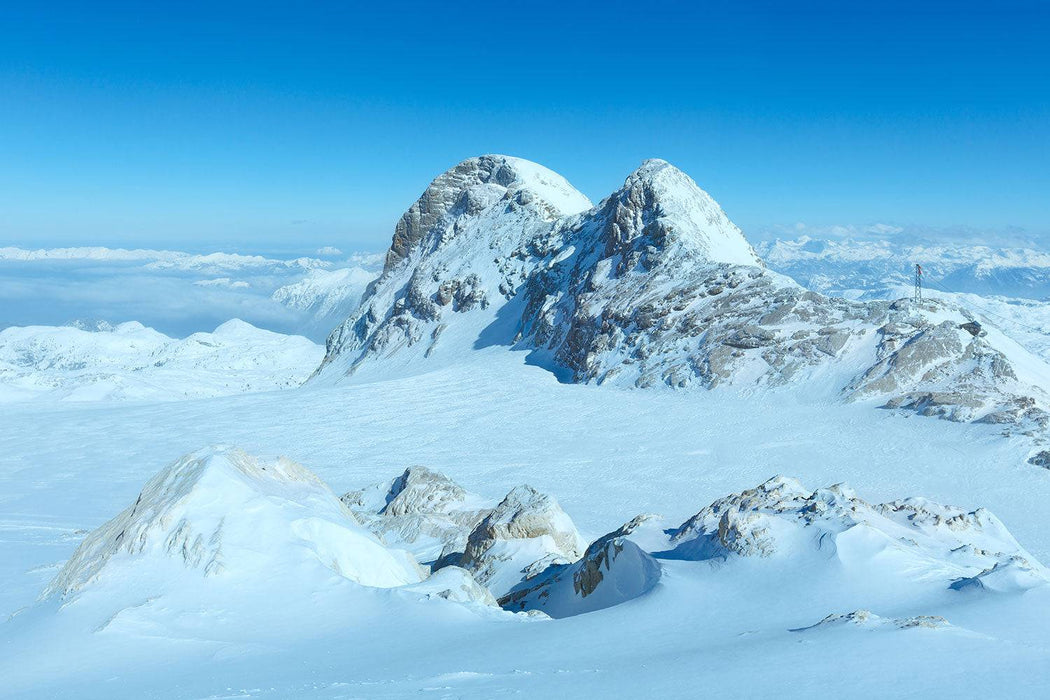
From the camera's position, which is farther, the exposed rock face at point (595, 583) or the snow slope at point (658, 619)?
the exposed rock face at point (595, 583)

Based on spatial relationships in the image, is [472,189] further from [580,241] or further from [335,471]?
[335,471]

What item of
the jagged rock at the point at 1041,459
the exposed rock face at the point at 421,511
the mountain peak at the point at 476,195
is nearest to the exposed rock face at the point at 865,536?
the exposed rock face at the point at 421,511

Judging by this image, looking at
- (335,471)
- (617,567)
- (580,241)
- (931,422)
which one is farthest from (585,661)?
(580,241)

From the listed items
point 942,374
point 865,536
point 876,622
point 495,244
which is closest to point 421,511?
point 865,536

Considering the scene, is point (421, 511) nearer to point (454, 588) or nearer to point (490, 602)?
point (490, 602)

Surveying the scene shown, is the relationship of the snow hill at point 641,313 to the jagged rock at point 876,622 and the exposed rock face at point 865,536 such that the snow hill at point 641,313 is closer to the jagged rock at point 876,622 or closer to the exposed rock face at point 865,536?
the exposed rock face at point 865,536

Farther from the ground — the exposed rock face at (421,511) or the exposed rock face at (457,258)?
the exposed rock face at (457,258)
